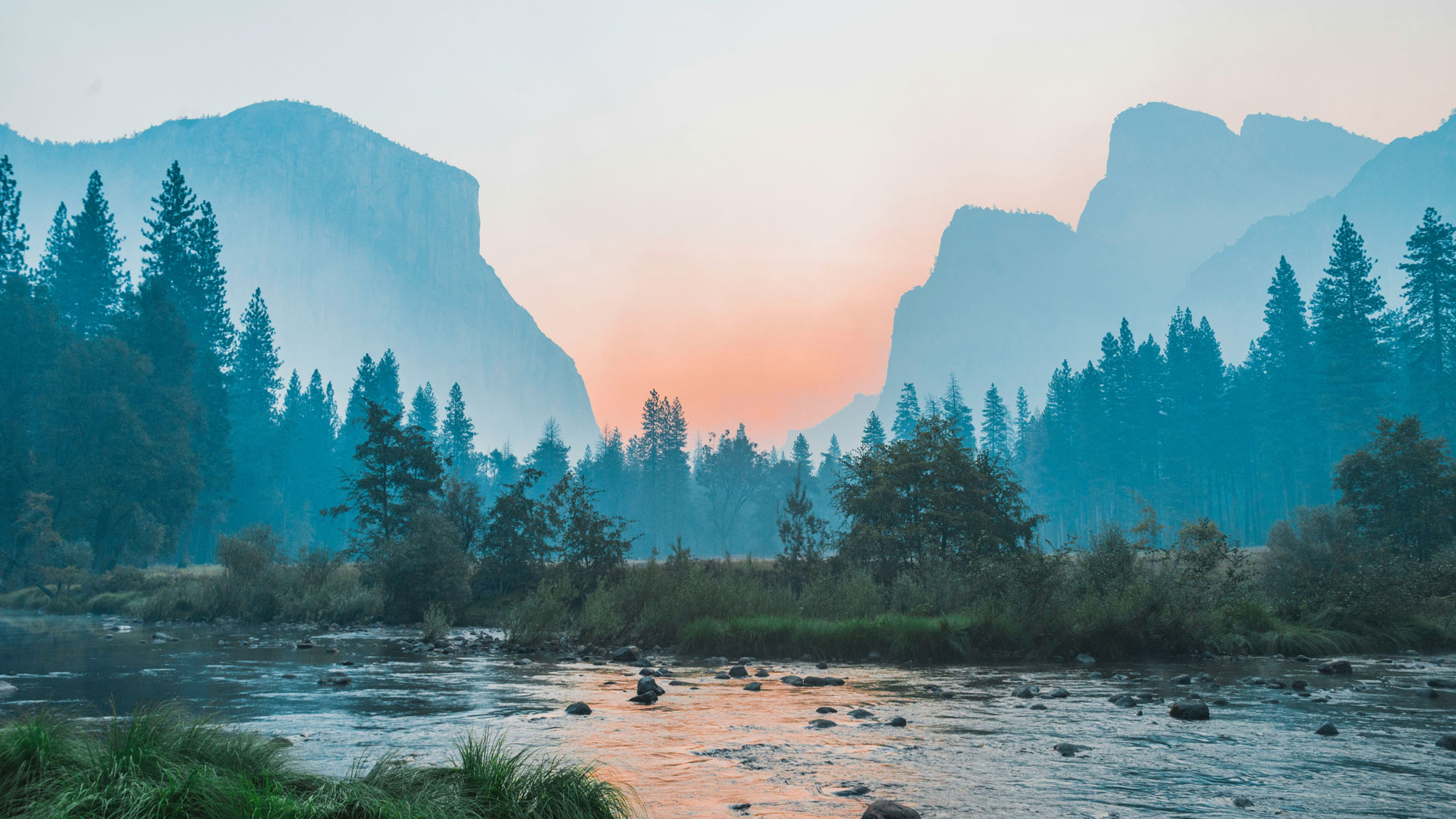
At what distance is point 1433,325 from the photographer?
50781 millimetres

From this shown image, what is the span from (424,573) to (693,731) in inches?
824

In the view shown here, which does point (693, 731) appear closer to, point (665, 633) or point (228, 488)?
point (665, 633)

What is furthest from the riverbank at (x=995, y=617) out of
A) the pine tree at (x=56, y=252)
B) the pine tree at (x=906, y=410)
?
the pine tree at (x=906, y=410)

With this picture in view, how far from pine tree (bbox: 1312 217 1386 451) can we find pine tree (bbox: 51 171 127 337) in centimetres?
8669

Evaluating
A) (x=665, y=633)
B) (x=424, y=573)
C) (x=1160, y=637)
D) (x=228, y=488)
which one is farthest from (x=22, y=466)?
(x=1160, y=637)

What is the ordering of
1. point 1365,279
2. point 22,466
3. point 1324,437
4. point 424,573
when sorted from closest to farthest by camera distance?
1. point 424,573
2. point 22,466
3. point 1365,279
4. point 1324,437

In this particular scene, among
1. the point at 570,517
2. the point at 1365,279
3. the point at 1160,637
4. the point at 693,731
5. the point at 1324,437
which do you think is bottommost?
the point at 693,731

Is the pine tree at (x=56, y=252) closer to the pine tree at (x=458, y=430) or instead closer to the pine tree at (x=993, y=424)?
the pine tree at (x=458, y=430)

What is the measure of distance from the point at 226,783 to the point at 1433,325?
67.1 metres

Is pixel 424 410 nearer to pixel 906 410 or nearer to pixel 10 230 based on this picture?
pixel 10 230

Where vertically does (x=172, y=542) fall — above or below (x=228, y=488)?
below

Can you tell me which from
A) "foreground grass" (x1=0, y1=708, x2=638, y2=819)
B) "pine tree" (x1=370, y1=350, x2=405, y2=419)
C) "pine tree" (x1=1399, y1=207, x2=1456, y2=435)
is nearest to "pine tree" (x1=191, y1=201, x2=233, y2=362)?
"pine tree" (x1=370, y1=350, x2=405, y2=419)

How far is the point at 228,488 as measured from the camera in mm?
59875

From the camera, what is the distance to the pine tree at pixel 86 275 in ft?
192
